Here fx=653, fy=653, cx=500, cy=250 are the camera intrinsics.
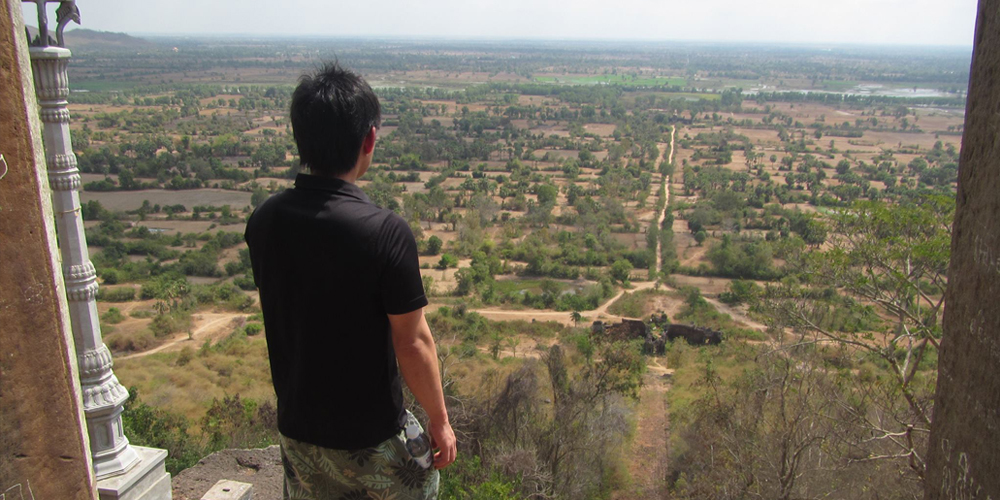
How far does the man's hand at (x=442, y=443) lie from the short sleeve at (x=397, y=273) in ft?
1.30

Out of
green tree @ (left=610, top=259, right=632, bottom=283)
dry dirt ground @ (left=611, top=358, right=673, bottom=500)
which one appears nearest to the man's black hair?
dry dirt ground @ (left=611, top=358, right=673, bottom=500)

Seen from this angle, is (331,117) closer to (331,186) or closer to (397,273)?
(331,186)

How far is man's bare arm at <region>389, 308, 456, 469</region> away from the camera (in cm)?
168

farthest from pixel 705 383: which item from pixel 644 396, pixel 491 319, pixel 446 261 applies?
pixel 446 261

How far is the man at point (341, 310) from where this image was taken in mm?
1646

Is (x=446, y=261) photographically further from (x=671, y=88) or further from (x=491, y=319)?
(x=671, y=88)

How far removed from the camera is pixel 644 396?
587 inches

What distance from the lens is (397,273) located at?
1633mm

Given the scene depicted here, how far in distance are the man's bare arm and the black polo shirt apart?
3 cm

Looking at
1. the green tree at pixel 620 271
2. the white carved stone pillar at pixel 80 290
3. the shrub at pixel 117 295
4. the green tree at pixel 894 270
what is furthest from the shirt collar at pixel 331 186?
the green tree at pixel 620 271

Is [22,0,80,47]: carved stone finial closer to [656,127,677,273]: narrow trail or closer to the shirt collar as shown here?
the shirt collar

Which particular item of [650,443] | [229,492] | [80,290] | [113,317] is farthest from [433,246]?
[80,290]

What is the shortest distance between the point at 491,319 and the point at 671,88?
4023 inches

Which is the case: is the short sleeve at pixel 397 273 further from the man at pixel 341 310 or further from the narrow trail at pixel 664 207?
the narrow trail at pixel 664 207
